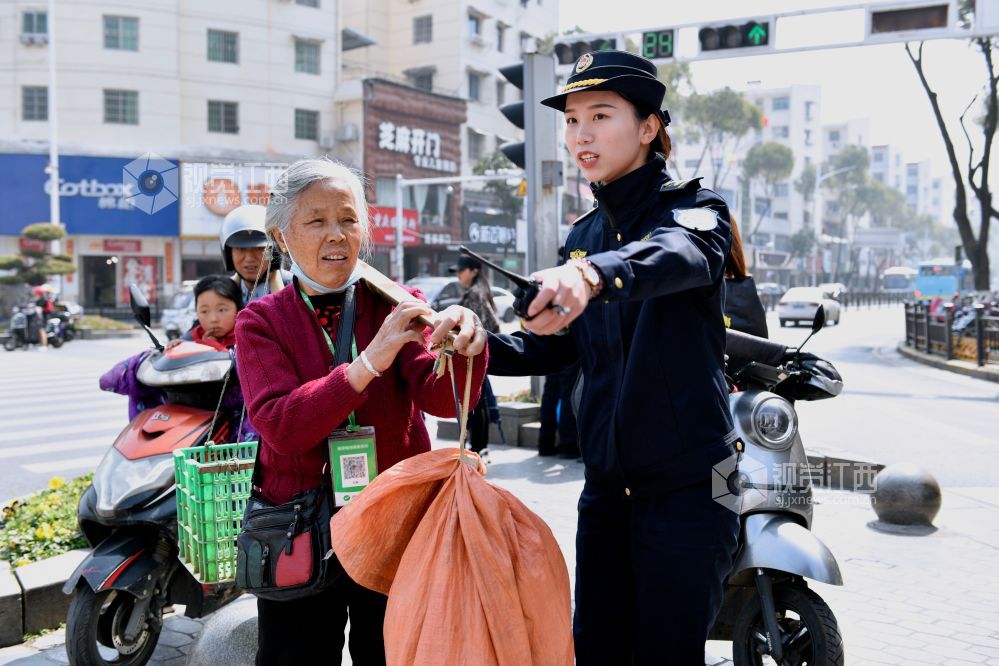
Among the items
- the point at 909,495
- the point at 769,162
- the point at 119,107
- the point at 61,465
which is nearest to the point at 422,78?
the point at 119,107

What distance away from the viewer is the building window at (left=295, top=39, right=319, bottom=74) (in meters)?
36.8

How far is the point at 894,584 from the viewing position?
494cm

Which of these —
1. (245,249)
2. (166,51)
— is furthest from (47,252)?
(245,249)

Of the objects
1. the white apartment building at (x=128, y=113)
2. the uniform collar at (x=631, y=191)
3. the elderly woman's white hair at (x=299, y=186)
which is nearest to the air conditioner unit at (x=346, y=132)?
the white apartment building at (x=128, y=113)

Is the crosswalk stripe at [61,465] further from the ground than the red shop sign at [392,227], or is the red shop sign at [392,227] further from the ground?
the red shop sign at [392,227]

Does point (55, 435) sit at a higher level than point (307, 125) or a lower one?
lower

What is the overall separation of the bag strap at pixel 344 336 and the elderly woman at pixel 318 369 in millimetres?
13

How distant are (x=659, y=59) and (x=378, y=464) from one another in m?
13.3

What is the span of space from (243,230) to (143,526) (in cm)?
140

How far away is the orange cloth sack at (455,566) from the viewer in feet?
5.93

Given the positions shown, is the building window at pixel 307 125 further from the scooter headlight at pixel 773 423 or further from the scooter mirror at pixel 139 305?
the scooter headlight at pixel 773 423

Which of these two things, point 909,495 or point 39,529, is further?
point 909,495

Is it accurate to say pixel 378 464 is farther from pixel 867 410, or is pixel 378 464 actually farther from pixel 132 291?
pixel 867 410

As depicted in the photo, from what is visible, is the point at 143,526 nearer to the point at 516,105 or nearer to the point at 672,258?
the point at 672,258
